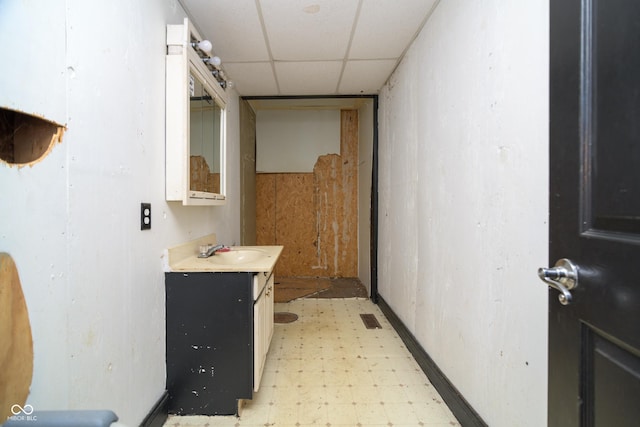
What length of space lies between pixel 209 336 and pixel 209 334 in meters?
0.01

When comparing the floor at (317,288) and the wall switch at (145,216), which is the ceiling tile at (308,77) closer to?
the wall switch at (145,216)

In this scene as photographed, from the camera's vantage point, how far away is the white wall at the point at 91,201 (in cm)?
80

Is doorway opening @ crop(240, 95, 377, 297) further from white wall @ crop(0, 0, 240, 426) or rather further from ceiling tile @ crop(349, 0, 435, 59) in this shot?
white wall @ crop(0, 0, 240, 426)

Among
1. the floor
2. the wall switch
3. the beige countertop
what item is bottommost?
the floor

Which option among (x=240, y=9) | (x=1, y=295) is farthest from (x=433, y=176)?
(x=1, y=295)

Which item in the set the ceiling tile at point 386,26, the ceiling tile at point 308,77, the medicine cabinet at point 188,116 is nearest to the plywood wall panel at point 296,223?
the ceiling tile at point 308,77

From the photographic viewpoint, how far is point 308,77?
2.80m

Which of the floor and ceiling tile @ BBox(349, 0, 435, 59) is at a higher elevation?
ceiling tile @ BBox(349, 0, 435, 59)

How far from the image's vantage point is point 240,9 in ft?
5.87

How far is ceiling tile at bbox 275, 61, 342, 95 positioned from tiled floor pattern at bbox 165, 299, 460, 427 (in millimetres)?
2460

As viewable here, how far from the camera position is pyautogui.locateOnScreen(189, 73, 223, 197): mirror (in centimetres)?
169

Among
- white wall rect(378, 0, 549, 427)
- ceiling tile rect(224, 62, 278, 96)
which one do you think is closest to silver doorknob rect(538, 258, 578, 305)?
white wall rect(378, 0, 549, 427)

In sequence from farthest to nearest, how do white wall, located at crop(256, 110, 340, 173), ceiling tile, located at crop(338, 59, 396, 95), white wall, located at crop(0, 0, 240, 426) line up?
white wall, located at crop(256, 110, 340, 173), ceiling tile, located at crop(338, 59, 396, 95), white wall, located at crop(0, 0, 240, 426)

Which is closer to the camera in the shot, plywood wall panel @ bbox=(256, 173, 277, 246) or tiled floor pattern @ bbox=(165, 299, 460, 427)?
tiled floor pattern @ bbox=(165, 299, 460, 427)
